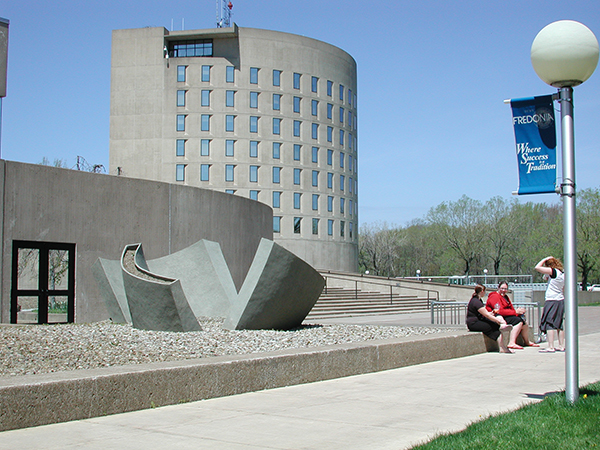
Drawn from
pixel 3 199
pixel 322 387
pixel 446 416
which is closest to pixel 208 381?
pixel 322 387

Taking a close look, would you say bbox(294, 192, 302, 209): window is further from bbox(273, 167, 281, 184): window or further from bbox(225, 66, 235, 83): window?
bbox(225, 66, 235, 83): window

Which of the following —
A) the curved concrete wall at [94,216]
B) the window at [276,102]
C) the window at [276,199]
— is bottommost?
the curved concrete wall at [94,216]

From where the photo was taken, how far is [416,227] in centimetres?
10769

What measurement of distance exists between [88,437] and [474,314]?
8814 millimetres

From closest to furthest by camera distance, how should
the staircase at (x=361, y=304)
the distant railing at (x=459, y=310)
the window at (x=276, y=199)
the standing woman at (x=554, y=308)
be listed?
the standing woman at (x=554, y=308) < the distant railing at (x=459, y=310) < the staircase at (x=361, y=304) < the window at (x=276, y=199)

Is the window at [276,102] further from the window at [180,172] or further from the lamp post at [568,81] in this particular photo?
the lamp post at [568,81]

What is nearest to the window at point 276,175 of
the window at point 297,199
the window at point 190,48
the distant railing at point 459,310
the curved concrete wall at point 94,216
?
the window at point 297,199

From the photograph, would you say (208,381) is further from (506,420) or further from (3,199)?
(3,199)

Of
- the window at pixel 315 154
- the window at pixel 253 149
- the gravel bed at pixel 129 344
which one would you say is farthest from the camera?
A: the window at pixel 315 154

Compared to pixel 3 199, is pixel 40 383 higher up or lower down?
lower down

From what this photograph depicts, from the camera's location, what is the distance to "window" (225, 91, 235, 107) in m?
58.7

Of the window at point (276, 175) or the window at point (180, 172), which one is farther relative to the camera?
the window at point (276, 175)

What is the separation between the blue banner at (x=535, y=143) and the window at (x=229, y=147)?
53392 millimetres

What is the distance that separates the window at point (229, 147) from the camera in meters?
59.0
